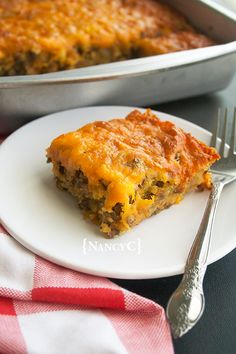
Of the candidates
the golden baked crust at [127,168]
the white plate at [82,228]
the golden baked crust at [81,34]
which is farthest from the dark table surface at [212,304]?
the golden baked crust at [81,34]

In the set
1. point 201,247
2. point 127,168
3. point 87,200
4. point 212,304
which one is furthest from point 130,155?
point 212,304

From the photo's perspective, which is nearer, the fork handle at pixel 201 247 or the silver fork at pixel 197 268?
the silver fork at pixel 197 268

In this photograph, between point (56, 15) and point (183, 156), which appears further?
point (56, 15)

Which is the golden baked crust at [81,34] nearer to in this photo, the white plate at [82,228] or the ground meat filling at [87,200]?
the white plate at [82,228]

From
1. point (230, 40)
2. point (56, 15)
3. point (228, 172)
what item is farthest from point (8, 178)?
point (230, 40)

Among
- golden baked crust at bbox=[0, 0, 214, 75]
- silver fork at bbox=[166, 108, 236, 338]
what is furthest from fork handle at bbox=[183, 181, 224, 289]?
golden baked crust at bbox=[0, 0, 214, 75]

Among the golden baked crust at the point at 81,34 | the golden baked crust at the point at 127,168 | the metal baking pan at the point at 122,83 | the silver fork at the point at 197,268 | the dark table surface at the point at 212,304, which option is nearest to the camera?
the silver fork at the point at 197,268

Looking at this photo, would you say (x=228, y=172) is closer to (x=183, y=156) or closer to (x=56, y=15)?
(x=183, y=156)
